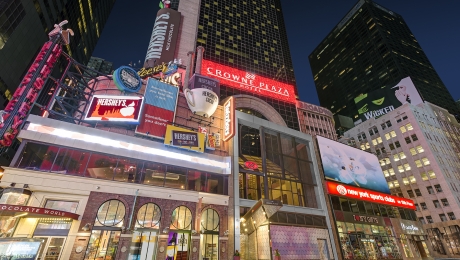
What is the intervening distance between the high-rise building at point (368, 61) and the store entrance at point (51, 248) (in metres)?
125

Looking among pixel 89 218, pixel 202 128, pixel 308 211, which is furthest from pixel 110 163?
pixel 308 211

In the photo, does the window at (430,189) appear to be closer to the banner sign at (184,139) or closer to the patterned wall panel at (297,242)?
the patterned wall panel at (297,242)

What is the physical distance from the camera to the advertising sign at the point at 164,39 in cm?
4228

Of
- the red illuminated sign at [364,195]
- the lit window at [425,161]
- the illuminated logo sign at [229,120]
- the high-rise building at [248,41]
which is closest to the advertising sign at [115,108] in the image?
the illuminated logo sign at [229,120]

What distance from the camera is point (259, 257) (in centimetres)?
2434

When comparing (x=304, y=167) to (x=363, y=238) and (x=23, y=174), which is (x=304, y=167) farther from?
(x=23, y=174)

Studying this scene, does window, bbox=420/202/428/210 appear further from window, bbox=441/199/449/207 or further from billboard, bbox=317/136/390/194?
billboard, bbox=317/136/390/194

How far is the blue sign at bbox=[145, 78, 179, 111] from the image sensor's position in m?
28.3

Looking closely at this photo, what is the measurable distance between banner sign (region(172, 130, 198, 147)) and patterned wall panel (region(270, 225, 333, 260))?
13011mm

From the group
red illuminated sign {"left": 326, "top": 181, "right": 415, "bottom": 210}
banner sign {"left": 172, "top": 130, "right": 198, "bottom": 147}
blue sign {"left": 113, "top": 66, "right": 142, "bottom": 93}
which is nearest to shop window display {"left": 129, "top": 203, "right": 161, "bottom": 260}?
banner sign {"left": 172, "top": 130, "right": 198, "bottom": 147}

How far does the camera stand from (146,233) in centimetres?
2067

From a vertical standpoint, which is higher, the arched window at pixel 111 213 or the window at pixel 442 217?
the window at pixel 442 217

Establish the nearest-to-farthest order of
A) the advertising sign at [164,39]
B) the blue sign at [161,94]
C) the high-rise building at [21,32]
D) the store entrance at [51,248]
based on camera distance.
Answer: the store entrance at [51,248] < the blue sign at [161,94] < the high-rise building at [21,32] < the advertising sign at [164,39]

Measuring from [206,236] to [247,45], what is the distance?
48.8 metres
